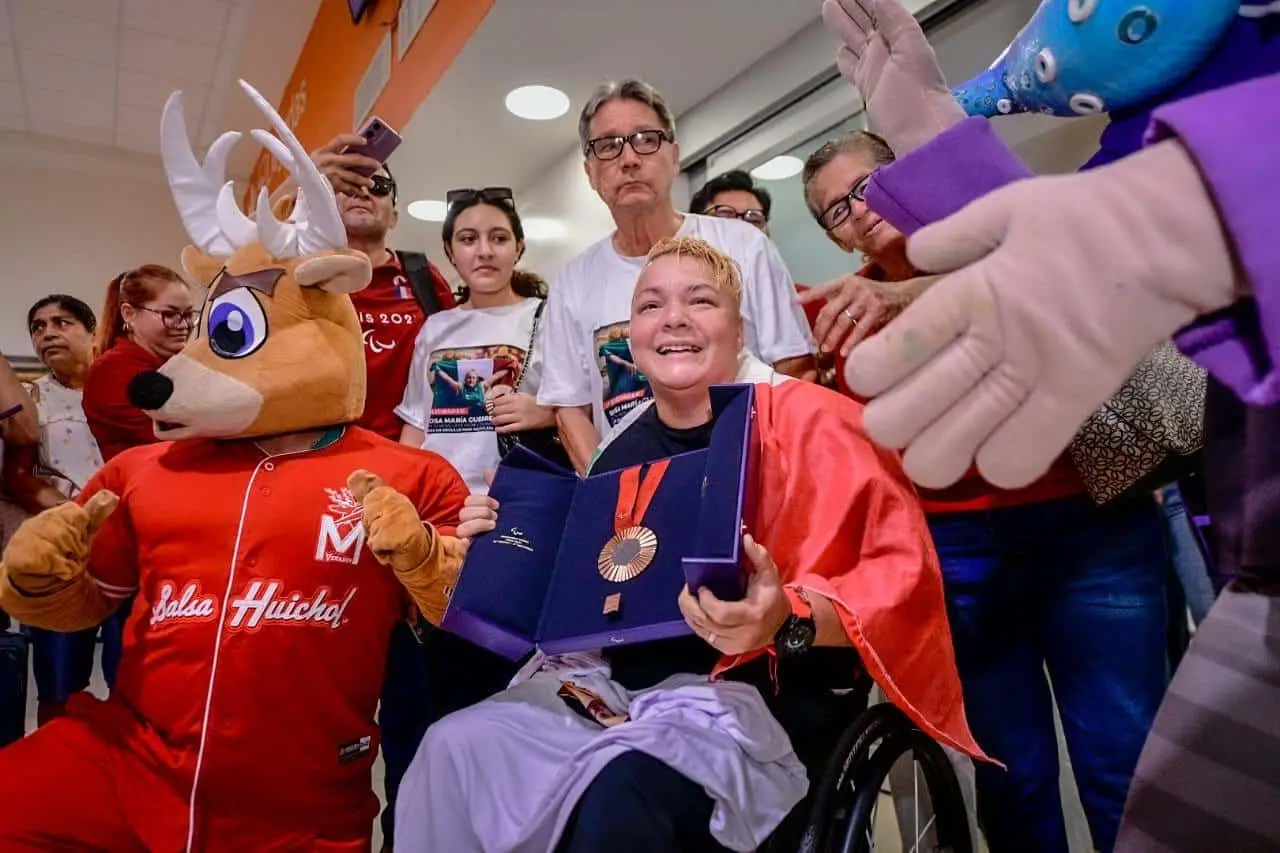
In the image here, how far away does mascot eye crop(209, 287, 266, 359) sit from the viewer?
1305mm

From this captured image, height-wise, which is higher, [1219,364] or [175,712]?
[1219,364]

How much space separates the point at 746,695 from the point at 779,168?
237cm

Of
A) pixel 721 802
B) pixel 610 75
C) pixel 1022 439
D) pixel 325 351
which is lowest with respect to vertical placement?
pixel 721 802

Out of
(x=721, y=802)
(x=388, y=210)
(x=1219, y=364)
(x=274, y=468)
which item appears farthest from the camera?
(x=388, y=210)

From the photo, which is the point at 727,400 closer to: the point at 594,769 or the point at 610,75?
the point at 594,769

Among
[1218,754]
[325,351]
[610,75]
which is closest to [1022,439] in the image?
[1218,754]

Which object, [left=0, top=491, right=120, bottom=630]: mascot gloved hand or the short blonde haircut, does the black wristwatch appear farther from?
[left=0, top=491, right=120, bottom=630]: mascot gloved hand

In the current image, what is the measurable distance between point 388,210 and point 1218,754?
74.9 inches

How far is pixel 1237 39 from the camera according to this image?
0.56 m

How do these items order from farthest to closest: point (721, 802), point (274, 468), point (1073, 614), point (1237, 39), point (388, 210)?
point (388, 210), point (274, 468), point (1073, 614), point (721, 802), point (1237, 39)

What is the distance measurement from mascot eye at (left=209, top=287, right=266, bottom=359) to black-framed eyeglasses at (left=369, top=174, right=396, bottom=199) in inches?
27.8

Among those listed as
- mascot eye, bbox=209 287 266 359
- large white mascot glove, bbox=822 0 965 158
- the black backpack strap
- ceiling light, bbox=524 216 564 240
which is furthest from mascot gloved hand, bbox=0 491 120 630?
ceiling light, bbox=524 216 564 240

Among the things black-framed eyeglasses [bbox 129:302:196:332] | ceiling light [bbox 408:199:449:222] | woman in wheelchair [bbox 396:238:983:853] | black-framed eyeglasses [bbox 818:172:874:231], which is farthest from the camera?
ceiling light [bbox 408:199:449:222]


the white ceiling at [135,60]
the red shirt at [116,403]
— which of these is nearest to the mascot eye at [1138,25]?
the red shirt at [116,403]
